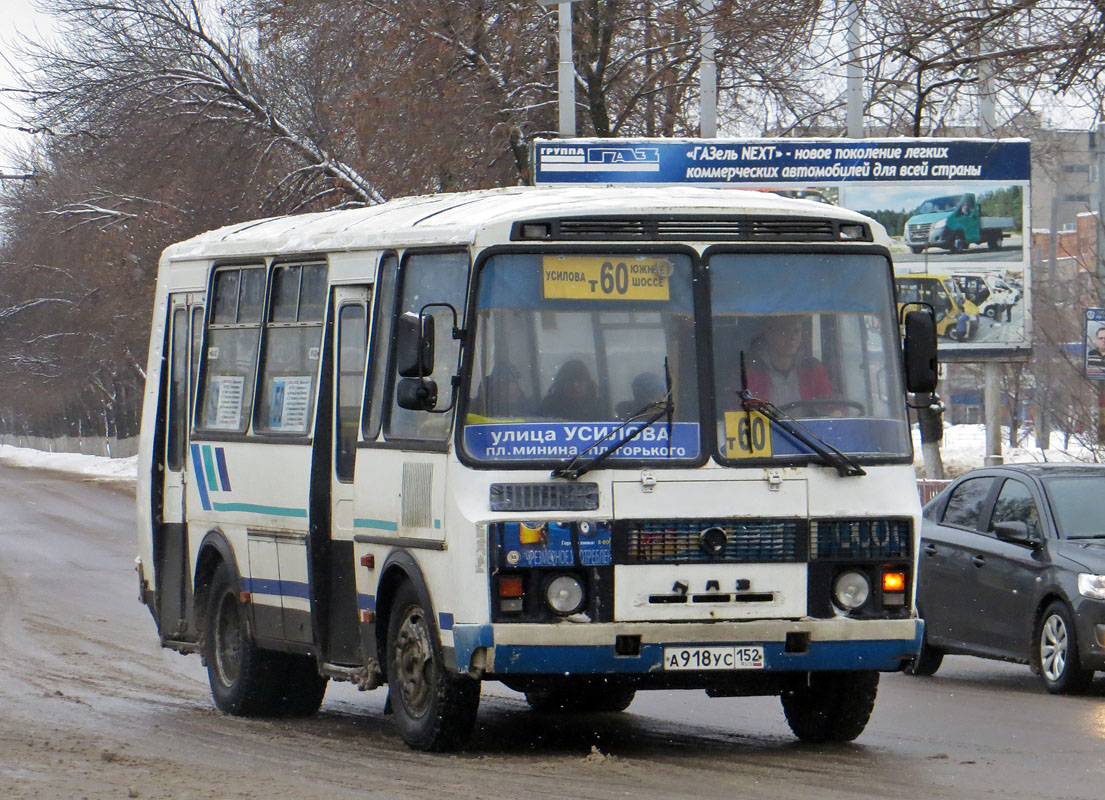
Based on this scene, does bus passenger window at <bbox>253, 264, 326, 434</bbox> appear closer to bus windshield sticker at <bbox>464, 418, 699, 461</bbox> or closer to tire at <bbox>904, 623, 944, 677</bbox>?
bus windshield sticker at <bbox>464, 418, 699, 461</bbox>

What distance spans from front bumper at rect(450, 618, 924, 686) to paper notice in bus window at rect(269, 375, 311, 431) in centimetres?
236

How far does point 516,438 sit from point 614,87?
73.7 ft

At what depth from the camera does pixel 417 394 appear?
8758 millimetres

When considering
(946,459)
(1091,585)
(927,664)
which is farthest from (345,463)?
(946,459)

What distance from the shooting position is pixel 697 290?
8.98 metres

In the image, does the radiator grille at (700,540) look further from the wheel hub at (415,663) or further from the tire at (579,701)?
the tire at (579,701)

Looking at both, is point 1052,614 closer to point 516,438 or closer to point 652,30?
point 516,438

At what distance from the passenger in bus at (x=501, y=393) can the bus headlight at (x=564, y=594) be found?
77 centimetres

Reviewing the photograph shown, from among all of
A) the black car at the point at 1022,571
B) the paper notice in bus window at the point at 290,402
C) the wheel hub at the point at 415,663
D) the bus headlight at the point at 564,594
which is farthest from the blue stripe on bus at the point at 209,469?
the black car at the point at 1022,571

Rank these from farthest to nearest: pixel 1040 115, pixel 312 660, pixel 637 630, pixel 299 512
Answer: pixel 1040 115
pixel 312 660
pixel 299 512
pixel 637 630

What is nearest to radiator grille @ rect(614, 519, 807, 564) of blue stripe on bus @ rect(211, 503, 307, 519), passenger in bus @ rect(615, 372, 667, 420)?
passenger in bus @ rect(615, 372, 667, 420)

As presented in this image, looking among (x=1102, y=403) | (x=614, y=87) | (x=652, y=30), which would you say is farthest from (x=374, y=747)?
(x=614, y=87)

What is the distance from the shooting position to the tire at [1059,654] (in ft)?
39.1

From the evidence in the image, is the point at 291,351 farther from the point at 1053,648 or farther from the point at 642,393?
the point at 1053,648
